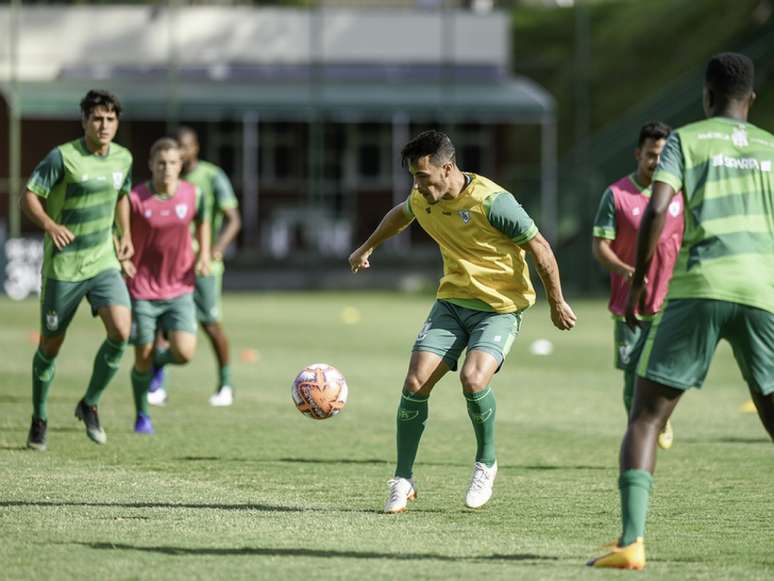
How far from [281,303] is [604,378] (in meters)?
14.2

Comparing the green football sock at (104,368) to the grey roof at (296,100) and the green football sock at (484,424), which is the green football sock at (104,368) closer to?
the green football sock at (484,424)

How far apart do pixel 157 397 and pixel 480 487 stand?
595 centimetres

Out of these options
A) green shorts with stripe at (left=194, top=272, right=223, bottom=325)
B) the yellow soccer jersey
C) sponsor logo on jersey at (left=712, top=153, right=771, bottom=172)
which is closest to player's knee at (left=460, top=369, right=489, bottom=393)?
the yellow soccer jersey

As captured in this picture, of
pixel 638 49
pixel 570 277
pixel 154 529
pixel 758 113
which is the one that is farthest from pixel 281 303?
pixel 638 49

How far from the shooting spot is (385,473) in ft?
31.7

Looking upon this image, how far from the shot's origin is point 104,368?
35.6ft

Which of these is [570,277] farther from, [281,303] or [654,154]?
[654,154]

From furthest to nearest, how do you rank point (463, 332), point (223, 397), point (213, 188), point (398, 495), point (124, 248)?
point (223, 397) → point (213, 188) → point (124, 248) → point (463, 332) → point (398, 495)

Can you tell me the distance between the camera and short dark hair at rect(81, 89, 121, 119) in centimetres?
1025

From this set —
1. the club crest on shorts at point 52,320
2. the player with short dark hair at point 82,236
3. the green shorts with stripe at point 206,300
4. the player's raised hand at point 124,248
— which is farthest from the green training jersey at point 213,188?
the club crest on shorts at point 52,320

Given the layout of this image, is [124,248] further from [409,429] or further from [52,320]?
[409,429]

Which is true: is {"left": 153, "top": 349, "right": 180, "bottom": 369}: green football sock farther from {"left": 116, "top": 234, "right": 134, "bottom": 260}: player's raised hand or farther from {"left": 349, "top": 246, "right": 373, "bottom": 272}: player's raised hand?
{"left": 349, "top": 246, "right": 373, "bottom": 272}: player's raised hand

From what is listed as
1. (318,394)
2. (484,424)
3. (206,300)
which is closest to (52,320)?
(318,394)

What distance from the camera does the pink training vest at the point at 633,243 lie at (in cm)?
1035
